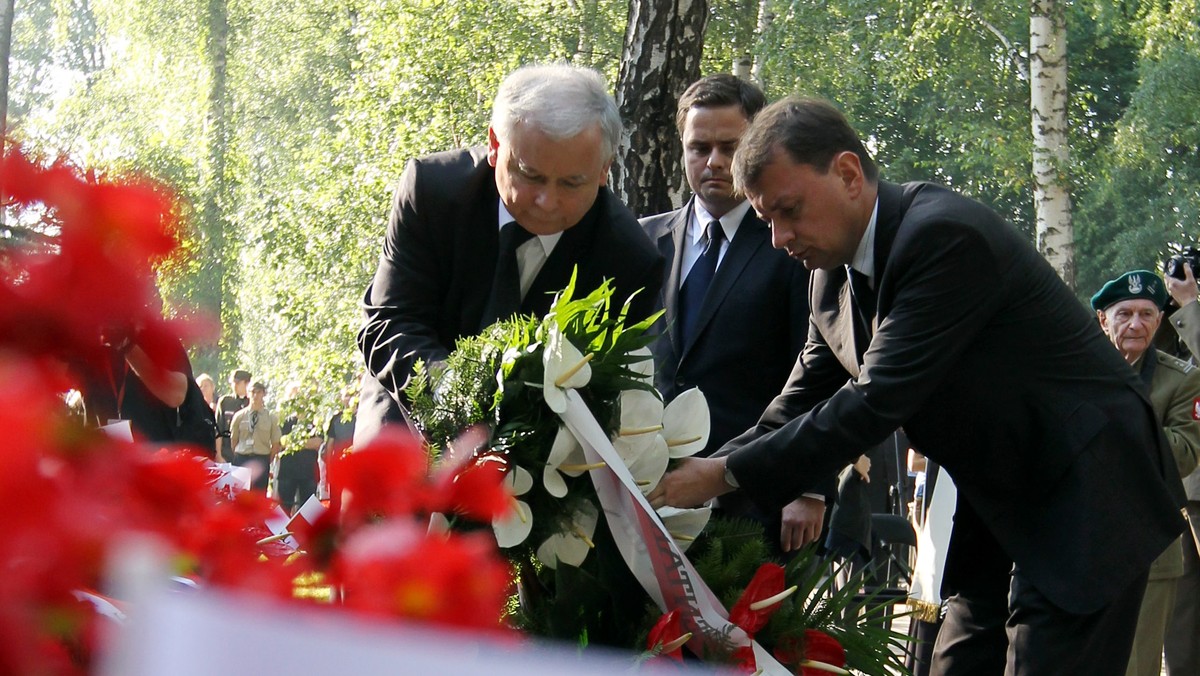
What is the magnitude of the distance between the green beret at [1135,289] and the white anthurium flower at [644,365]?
12.2 feet

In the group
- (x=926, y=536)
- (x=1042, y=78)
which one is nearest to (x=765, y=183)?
(x=926, y=536)

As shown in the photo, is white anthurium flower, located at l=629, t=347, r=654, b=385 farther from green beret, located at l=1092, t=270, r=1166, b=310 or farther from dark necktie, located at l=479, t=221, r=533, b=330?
green beret, located at l=1092, t=270, r=1166, b=310

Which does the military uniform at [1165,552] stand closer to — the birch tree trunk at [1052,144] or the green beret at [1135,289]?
the green beret at [1135,289]

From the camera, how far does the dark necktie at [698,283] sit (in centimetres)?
372

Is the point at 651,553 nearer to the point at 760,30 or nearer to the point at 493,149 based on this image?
the point at 493,149

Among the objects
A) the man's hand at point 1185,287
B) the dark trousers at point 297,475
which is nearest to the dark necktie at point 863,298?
the man's hand at point 1185,287

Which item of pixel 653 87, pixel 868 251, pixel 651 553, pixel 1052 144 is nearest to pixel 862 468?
pixel 653 87

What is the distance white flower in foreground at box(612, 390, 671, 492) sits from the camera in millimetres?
2143

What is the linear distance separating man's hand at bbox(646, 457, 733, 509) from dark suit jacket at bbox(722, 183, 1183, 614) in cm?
19

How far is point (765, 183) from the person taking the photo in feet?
9.50

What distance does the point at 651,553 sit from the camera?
2.04 metres

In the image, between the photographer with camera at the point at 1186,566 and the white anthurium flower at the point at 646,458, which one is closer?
the white anthurium flower at the point at 646,458

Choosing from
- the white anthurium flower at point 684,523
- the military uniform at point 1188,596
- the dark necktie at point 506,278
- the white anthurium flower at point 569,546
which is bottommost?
the military uniform at point 1188,596

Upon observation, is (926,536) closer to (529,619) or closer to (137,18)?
(529,619)
